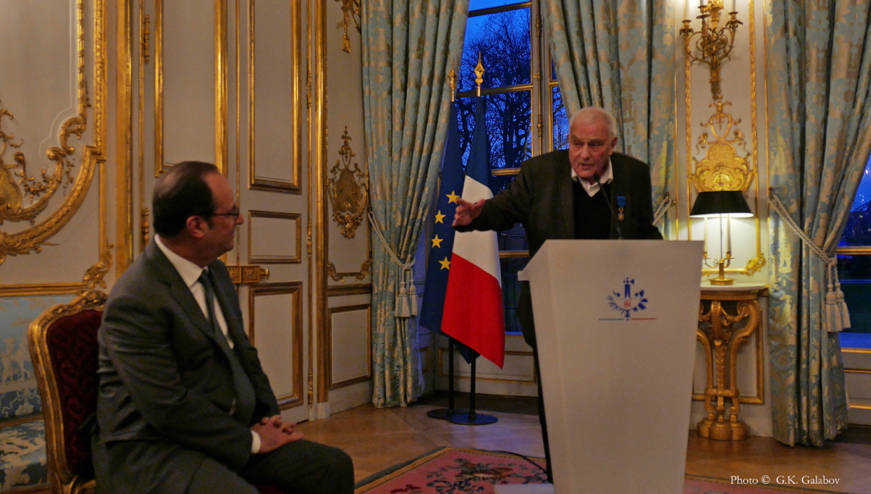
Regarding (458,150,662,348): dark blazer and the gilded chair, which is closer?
the gilded chair

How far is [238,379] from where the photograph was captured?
157cm

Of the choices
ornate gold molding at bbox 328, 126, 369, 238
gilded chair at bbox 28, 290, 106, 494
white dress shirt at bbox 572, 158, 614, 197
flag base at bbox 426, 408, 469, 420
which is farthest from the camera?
ornate gold molding at bbox 328, 126, 369, 238

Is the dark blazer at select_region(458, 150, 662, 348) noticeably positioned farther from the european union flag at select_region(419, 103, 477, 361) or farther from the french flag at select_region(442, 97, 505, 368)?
the european union flag at select_region(419, 103, 477, 361)

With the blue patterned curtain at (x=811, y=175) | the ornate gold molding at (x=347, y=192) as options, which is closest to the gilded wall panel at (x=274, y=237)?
the ornate gold molding at (x=347, y=192)

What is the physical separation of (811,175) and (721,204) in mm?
507

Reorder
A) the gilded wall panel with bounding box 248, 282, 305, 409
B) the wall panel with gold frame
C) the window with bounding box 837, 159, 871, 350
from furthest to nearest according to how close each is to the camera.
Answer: the wall panel with gold frame → the window with bounding box 837, 159, 871, 350 → the gilded wall panel with bounding box 248, 282, 305, 409

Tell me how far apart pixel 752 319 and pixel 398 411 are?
Result: 225 cm

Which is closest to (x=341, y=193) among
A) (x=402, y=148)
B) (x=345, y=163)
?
(x=345, y=163)

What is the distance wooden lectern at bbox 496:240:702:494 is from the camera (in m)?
1.79

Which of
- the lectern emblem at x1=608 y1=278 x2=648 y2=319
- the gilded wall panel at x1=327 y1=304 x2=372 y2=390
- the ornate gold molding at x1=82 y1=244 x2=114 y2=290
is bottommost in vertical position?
the gilded wall panel at x1=327 y1=304 x2=372 y2=390

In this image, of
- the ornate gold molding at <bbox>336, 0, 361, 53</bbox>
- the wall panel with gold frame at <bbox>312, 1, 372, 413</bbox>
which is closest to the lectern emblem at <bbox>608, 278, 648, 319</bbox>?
the wall panel with gold frame at <bbox>312, 1, 372, 413</bbox>

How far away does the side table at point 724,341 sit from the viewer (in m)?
3.70

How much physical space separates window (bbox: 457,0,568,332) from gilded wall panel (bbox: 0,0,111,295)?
2752 mm

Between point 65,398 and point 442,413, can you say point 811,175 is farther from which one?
point 65,398
